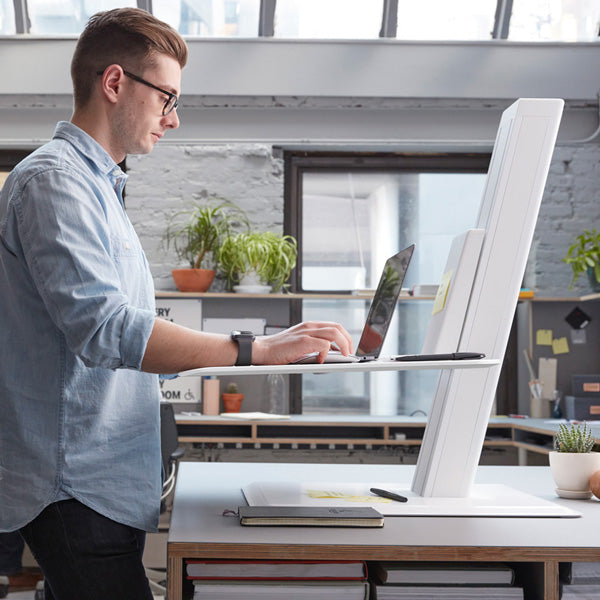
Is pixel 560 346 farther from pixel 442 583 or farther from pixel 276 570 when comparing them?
pixel 276 570

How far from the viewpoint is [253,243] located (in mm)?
4801

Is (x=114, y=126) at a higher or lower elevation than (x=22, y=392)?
higher

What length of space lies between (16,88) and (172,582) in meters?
4.42

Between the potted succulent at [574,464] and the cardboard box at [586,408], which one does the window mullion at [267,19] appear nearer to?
the cardboard box at [586,408]

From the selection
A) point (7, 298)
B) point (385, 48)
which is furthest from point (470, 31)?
point (7, 298)

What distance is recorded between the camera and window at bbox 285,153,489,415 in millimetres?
5223

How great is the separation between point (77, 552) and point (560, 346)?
4.40 metres

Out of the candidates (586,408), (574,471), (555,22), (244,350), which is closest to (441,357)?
(244,350)

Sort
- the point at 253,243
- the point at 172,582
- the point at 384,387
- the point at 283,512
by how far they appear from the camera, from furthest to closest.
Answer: the point at 384,387, the point at 253,243, the point at 283,512, the point at 172,582

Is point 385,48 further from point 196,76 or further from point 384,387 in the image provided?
point 384,387

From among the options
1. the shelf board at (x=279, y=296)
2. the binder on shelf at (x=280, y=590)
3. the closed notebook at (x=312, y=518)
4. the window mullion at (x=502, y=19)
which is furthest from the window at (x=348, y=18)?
the binder on shelf at (x=280, y=590)

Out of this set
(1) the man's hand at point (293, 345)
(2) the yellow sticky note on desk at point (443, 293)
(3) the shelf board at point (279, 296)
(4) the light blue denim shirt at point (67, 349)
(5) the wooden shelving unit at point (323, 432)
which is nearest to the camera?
(4) the light blue denim shirt at point (67, 349)

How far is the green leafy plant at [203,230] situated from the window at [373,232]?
1.35 ft

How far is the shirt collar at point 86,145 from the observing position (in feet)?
4.03
